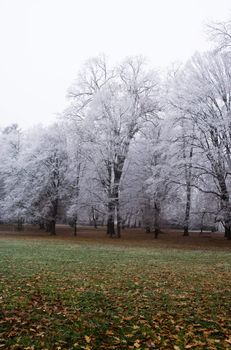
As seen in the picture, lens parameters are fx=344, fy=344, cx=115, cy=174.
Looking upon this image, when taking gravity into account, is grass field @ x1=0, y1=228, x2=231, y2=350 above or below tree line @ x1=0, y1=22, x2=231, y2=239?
below

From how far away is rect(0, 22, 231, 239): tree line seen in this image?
961 inches

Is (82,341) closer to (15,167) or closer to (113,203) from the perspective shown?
(113,203)

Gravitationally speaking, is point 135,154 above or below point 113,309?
above

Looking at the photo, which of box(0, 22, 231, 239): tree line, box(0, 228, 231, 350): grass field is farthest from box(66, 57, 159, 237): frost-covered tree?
box(0, 228, 231, 350): grass field

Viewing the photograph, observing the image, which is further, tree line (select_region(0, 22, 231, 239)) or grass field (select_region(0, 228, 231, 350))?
tree line (select_region(0, 22, 231, 239))

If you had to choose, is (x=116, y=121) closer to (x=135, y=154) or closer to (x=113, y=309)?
(x=135, y=154)

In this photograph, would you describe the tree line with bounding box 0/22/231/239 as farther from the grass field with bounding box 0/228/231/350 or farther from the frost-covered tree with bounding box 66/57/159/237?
the grass field with bounding box 0/228/231/350

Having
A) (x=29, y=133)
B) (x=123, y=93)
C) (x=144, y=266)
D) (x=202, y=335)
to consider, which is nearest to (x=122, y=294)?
(x=202, y=335)

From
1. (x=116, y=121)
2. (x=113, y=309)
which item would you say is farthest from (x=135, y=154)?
(x=113, y=309)

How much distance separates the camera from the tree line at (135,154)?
80.1ft

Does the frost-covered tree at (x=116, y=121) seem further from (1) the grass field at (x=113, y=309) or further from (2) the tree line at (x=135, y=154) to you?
(1) the grass field at (x=113, y=309)

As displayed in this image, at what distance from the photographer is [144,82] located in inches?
1325

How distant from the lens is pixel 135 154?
33.8 meters

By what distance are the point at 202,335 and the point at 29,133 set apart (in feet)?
126
